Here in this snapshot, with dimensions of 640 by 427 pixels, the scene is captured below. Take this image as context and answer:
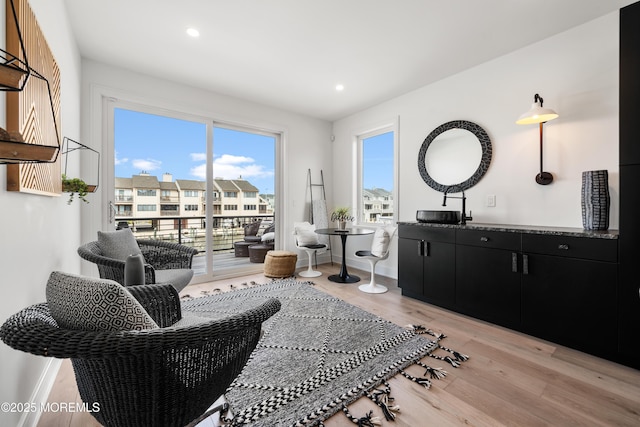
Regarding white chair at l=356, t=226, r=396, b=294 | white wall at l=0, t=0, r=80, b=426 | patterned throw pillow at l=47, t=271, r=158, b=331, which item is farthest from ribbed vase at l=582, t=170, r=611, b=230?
white wall at l=0, t=0, r=80, b=426

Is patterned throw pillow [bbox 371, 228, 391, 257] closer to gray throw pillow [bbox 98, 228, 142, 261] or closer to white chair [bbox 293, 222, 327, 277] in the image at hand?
white chair [bbox 293, 222, 327, 277]

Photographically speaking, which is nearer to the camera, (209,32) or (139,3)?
(139,3)

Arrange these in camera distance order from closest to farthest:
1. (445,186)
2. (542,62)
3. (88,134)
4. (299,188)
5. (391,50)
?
(542,62), (391,50), (88,134), (445,186), (299,188)

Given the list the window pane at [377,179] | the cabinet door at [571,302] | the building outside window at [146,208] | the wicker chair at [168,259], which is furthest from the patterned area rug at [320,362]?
the window pane at [377,179]

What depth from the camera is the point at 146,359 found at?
841mm

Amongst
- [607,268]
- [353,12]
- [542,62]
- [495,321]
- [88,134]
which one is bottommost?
[495,321]

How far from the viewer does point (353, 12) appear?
7.32 ft

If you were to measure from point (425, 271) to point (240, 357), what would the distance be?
2405 mm

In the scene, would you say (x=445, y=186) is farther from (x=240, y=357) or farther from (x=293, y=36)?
(x=240, y=357)

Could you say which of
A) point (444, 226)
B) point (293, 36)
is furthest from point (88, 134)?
point (444, 226)

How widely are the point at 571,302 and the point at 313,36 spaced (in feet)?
10.2

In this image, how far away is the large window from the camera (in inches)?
166

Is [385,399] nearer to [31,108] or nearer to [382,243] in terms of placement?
[382,243]

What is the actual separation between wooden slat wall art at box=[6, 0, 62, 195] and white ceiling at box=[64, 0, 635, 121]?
1.03 meters
